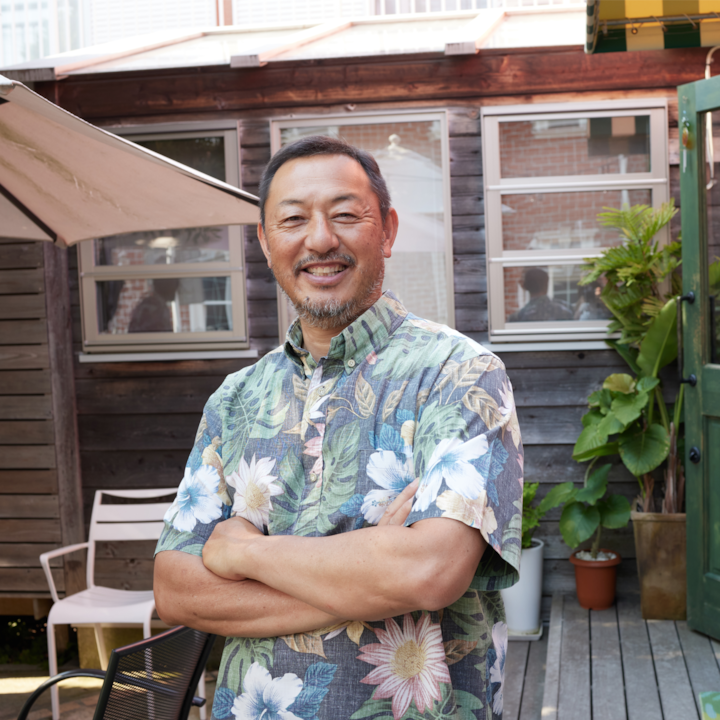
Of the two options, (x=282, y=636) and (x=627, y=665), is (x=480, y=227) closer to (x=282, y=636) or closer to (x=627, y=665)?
(x=627, y=665)

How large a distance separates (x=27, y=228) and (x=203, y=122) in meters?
1.67

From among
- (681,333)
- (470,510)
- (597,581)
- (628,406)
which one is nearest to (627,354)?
(628,406)

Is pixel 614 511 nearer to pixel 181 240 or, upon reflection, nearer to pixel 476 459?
pixel 181 240

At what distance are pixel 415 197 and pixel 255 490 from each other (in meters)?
3.23

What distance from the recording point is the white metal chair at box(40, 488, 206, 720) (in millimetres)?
3592

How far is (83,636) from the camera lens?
14.7 ft

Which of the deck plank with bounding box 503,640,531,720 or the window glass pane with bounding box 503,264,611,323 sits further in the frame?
the window glass pane with bounding box 503,264,611,323

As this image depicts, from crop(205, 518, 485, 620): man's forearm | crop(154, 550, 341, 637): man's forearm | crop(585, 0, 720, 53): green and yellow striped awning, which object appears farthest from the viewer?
crop(585, 0, 720, 53): green and yellow striped awning

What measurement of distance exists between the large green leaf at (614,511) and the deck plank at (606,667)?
48 centimetres

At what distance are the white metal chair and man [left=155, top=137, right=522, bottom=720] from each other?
249 centimetres

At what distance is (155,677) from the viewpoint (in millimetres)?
1911

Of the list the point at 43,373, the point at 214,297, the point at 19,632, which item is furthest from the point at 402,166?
the point at 19,632

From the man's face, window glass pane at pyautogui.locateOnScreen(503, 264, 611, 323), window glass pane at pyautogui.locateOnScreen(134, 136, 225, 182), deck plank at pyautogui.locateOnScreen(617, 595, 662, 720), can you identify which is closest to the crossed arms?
the man's face

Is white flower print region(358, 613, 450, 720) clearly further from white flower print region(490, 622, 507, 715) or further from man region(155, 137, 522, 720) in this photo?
white flower print region(490, 622, 507, 715)
